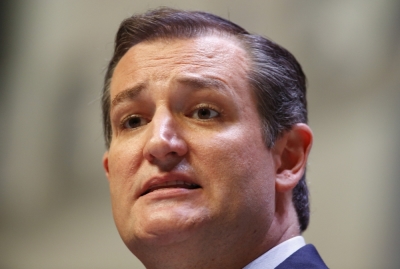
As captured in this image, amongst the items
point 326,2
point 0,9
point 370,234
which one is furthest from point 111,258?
point 326,2

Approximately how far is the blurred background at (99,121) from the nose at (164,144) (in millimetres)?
1810

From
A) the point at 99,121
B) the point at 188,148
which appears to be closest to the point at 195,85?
the point at 188,148

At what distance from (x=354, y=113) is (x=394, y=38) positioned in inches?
21.6

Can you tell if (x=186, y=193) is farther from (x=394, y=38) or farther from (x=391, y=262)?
(x=394, y=38)

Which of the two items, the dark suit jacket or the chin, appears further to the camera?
the dark suit jacket

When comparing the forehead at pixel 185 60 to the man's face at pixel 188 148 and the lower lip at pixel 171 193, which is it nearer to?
the man's face at pixel 188 148

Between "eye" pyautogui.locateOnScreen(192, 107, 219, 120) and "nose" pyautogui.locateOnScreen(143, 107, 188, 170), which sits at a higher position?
"eye" pyautogui.locateOnScreen(192, 107, 219, 120)

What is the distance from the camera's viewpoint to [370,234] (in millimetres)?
3295

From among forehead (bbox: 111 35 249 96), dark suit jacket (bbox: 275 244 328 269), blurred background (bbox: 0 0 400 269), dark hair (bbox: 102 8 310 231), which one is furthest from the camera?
blurred background (bbox: 0 0 400 269)

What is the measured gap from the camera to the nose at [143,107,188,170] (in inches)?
71.5

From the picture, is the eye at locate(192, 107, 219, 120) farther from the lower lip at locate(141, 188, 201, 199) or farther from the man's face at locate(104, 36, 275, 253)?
the lower lip at locate(141, 188, 201, 199)

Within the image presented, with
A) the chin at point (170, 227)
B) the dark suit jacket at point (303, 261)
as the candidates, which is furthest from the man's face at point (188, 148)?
the dark suit jacket at point (303, 261)

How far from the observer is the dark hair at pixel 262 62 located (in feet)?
6.97

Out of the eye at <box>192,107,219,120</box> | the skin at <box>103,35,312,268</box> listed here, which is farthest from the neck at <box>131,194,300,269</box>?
the eye at <box>192,107,219,120</box>
